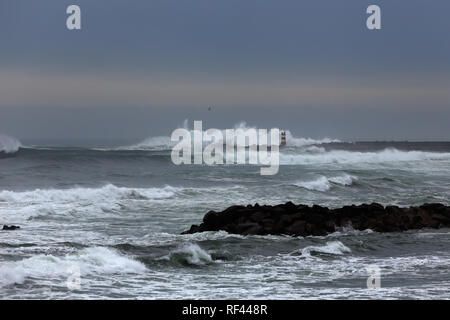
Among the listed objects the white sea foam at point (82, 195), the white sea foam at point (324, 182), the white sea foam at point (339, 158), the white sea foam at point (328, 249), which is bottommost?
the white sea foam at point (339, 158)

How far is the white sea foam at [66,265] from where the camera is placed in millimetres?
11156

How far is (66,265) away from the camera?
12047 millimetres

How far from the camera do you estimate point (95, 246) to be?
47.0 feet

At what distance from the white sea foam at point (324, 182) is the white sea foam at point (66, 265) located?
1949cm

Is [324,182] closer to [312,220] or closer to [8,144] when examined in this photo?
[312,220]

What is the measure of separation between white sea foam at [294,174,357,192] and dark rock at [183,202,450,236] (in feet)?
40.4

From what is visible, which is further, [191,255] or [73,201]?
[73,201]

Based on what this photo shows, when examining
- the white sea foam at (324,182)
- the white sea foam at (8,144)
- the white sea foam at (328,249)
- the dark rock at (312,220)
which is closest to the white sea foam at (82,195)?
the white sea foam at (324,182)

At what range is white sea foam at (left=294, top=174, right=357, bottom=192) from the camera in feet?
105

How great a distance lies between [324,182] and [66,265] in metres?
22.7

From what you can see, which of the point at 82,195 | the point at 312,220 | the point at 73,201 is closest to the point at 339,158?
the point at 82,195

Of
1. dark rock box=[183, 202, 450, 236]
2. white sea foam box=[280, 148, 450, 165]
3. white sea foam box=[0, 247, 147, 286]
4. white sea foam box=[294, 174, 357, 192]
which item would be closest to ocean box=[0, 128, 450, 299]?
white sea foam box=[0, 247, 147, 286]

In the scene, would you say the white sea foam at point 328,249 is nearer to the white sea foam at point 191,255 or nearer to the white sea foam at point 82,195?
the white sea foam at point 191,255
